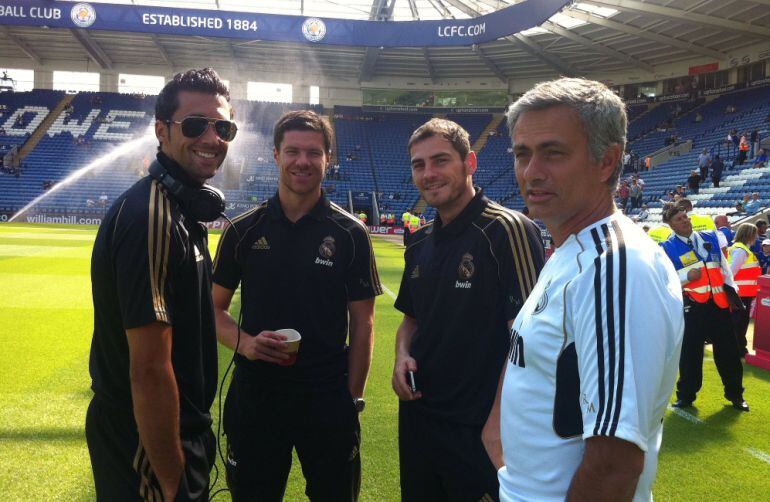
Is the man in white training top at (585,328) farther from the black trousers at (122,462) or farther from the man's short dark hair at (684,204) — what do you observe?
the man's short dark hair at (684,204)

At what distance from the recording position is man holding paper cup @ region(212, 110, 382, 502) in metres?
2.96

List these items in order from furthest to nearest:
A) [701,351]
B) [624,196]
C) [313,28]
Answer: [313,28]
[624,196]
[701,351]

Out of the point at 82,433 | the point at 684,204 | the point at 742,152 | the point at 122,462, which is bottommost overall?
the point at 82,433

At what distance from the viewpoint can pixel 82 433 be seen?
4.70 m

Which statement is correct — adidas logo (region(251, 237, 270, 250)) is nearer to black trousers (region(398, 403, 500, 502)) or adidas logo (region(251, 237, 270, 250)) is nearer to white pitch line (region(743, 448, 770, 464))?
black trousers (region(398, 403, 500, 502))

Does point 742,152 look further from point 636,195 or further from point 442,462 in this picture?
point 442,462

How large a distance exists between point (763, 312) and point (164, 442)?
898 centimetres

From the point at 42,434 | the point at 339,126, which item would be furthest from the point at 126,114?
the point at 42,434

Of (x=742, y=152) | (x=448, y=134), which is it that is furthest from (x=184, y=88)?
(x=742, y=152)

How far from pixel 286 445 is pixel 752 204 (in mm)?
21443

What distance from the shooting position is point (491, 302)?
8.83ft

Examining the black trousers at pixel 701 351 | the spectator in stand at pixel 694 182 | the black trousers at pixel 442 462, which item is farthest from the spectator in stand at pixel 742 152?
the black trousers at pixel 442 462

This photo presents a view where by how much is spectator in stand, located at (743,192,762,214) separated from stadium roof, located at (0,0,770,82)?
32.0ft

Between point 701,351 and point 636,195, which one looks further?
point 636,195
